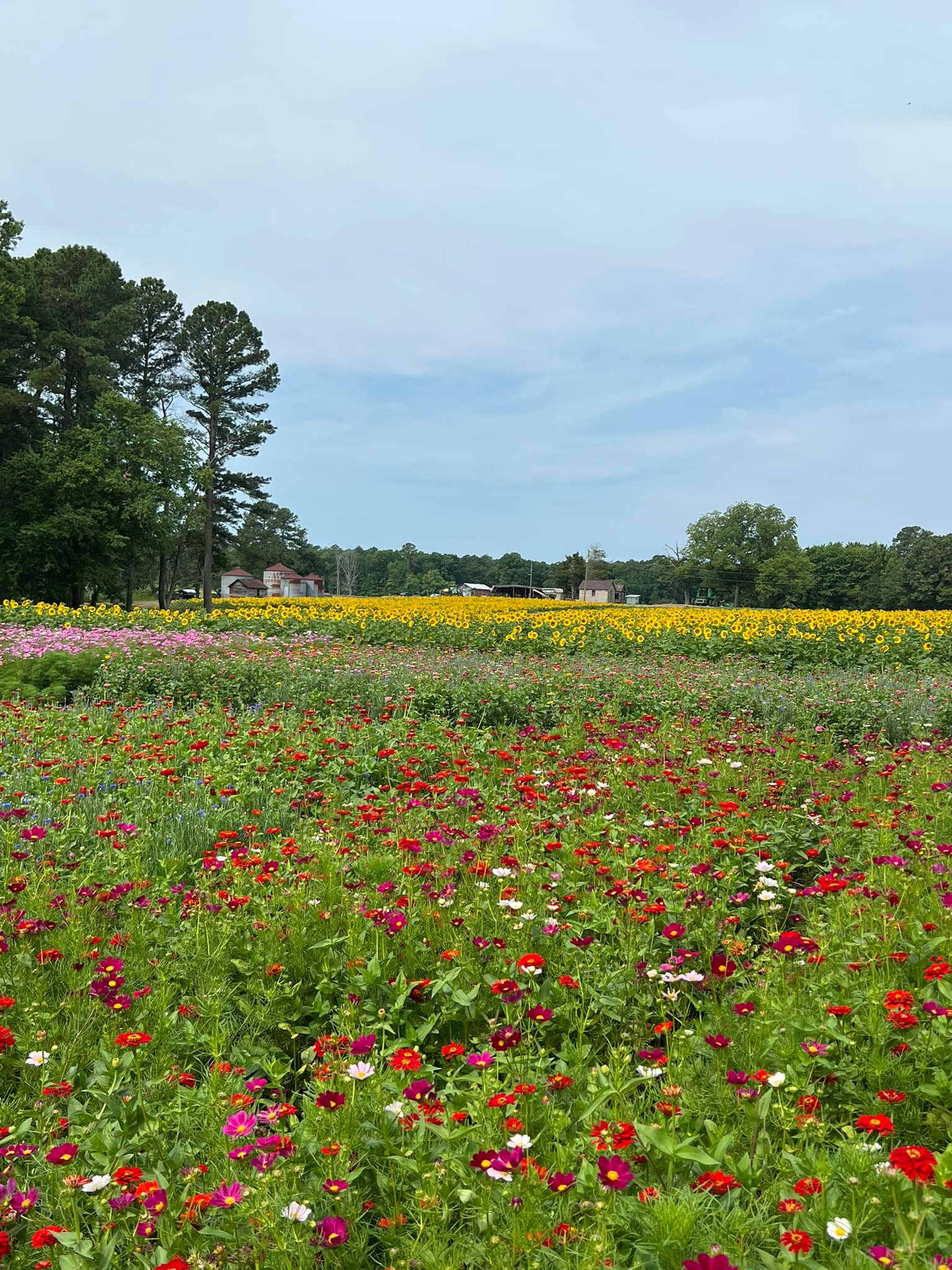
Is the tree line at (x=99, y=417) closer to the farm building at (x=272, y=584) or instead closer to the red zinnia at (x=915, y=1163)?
the red zinnia at (x=915, y=1163)

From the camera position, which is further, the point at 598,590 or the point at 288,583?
the point at 598,590

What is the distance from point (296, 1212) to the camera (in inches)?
63.0

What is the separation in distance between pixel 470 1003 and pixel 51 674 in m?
8.83

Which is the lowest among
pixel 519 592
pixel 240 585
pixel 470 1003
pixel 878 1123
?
pixel 470 1003

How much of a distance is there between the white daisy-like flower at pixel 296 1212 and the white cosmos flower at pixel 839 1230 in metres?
1.08

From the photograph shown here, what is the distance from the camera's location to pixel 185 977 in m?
2.94

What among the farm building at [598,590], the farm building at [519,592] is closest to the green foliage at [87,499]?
the farm building at [519,592]

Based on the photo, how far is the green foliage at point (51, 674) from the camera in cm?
920

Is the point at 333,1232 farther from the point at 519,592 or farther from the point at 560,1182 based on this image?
the point at 519,592

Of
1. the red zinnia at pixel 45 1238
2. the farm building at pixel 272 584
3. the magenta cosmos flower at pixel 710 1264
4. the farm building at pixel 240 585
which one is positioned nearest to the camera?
the magenta cosmos flower at pixel 710 1264

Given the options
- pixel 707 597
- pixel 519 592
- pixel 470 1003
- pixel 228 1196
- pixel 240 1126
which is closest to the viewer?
pixel 228 1196

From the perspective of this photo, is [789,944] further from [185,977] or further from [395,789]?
[395,789]

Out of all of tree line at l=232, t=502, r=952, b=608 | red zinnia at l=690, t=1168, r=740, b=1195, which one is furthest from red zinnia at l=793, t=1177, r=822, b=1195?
tree line at l=232, t=502, r=952, b=608

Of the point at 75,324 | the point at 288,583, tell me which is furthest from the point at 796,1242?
the point at 288,583
